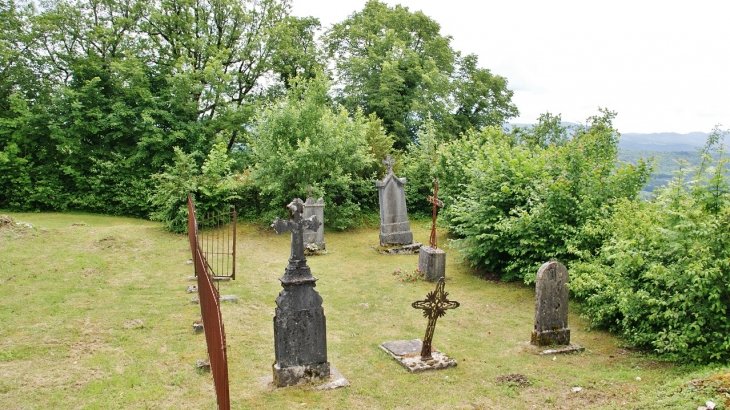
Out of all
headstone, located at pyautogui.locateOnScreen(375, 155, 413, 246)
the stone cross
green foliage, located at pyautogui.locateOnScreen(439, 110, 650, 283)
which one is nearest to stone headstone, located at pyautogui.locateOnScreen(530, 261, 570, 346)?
green foliage, located at pyautogui.locateOnScreen(439, 110, 650, 283)

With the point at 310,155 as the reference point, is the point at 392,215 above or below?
below

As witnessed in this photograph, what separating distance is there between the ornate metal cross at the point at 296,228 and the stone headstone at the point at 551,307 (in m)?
3.65

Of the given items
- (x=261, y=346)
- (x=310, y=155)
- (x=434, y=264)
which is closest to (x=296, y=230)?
(x=261, y=346)

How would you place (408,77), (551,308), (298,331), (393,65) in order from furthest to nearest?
(408,77) → (393,65) → (551,308) → (298,331)

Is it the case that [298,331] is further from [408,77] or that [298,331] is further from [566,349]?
[408,77]

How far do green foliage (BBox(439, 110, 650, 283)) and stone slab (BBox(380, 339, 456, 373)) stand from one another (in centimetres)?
371

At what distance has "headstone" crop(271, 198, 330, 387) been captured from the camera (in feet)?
20.2

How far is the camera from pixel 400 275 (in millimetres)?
12688

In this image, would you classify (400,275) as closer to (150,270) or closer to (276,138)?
(150,270)

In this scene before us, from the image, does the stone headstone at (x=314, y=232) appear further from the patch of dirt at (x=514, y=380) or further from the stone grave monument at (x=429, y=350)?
the patch of dirt at (x=514, y=380)

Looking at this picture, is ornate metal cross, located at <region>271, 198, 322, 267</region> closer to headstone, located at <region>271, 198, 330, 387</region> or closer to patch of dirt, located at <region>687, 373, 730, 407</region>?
headstone, located at <region>271, 198, 330, 387</region>

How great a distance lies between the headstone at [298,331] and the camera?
20.2 ft

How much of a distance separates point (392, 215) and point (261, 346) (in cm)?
891

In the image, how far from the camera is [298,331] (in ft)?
20.4
